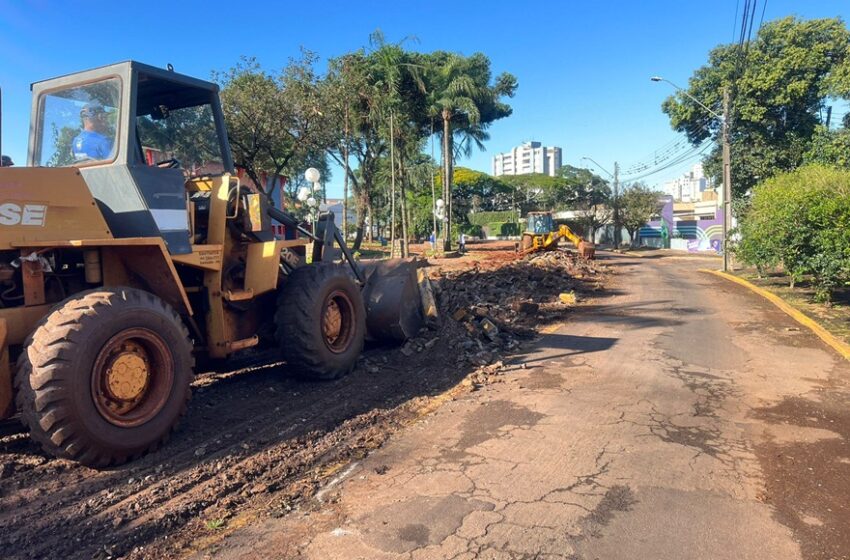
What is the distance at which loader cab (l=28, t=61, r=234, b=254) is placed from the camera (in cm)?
503

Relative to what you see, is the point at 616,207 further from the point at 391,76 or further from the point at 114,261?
the point at 114,261

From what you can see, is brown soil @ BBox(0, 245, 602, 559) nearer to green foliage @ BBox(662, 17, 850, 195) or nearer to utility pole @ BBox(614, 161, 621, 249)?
green foliage @ BBox(662, 17, 850, 195)

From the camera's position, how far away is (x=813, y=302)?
46.5 ft

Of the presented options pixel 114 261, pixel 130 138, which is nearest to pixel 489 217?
pixel 130 138

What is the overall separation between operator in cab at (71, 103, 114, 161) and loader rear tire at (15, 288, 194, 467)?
1440 mm

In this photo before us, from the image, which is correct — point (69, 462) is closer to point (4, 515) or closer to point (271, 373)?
point (4, 515)

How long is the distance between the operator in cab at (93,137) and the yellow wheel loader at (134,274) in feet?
0.04

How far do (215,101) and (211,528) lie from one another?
4332 millimetres

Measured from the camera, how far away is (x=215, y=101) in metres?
6.33

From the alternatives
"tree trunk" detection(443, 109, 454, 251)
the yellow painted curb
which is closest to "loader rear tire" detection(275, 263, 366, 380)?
the yellow painted curb

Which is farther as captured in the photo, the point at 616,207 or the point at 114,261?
the point at 616,207

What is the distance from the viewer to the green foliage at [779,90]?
101ft

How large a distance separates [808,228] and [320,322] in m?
12.1

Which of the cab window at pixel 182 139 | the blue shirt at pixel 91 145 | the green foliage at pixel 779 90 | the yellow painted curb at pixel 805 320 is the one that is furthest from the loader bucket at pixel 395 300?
the green foliage at pixel 779 90
